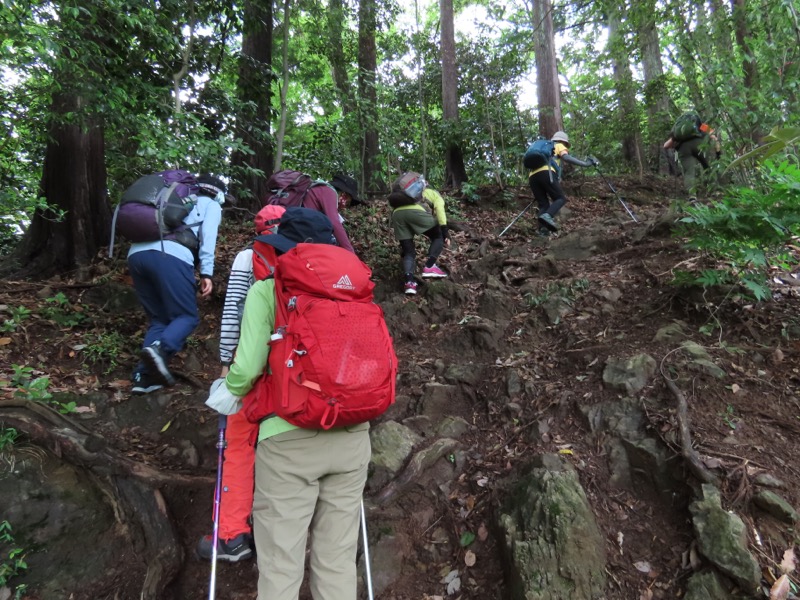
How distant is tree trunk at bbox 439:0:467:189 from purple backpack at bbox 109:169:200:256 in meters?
8.07

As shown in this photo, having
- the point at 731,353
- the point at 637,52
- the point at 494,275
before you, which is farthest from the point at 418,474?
the point at 637,52

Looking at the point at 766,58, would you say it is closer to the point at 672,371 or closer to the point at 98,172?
the point at 672,371

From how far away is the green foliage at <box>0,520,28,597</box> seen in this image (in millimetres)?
2604

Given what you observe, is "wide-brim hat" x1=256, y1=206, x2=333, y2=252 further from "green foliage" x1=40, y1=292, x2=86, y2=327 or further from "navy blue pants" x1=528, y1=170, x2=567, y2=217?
"navy blue pants" x1=528, y1=170, x2=567, y2=217

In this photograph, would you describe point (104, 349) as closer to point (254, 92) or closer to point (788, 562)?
point (254, 92)

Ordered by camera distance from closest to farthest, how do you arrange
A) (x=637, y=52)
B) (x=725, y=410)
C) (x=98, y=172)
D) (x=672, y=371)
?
(x=725, y=410)
(x=672, y=371)
(x=98, y=172)
(x=637, y=52)

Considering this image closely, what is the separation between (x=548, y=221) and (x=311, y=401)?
6.90 metres

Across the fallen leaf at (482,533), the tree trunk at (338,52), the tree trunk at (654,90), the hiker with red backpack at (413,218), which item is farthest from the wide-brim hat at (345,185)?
the tree trunk at (338,52)

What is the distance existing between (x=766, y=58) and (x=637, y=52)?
342 cm

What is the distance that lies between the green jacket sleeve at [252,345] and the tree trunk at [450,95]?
371 inches

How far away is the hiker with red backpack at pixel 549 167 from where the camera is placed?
26.0 feet

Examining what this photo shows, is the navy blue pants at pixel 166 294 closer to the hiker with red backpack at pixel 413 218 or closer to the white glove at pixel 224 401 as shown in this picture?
the white glove at pixel 224 401

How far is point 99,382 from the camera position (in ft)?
14.4

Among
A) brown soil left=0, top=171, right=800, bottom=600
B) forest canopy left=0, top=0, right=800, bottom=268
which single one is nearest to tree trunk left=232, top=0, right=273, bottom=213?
forest canopy left=0, top=0, right=800, bottom=268
